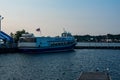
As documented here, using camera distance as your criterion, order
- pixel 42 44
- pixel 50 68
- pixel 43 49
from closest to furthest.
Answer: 1. pixel 50 68
2. pixel 43 49
3. pixel 42 44

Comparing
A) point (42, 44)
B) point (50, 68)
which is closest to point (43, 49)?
point (42, 44)

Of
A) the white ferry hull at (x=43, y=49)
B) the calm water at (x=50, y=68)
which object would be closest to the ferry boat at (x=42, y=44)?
the white ferry hull at (x=43, y=49)

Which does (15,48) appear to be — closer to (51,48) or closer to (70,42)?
(51,48)

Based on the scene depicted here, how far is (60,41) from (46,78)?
255 ft

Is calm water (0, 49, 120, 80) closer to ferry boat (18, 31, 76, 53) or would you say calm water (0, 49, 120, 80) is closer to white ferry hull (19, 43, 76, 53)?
white ferry hull (19, 43, 76, 53)

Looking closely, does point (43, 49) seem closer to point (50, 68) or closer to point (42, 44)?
point (42, 44)

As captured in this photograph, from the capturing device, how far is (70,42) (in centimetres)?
12469

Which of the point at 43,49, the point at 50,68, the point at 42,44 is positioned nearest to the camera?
the point at 50,68

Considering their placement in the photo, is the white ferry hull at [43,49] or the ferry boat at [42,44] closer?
the white ferry hull at [43,49]

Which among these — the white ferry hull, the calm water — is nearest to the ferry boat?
the white ferry hull

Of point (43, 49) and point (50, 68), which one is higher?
point (43, 49)

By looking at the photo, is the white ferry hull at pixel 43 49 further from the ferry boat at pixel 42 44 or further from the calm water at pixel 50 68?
the calm water at pixel 50 68

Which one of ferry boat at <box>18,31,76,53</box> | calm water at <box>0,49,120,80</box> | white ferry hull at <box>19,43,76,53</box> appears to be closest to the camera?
calm water at <box>0,49,120,80</box>

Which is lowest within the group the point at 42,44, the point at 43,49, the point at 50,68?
the point at 50,68
